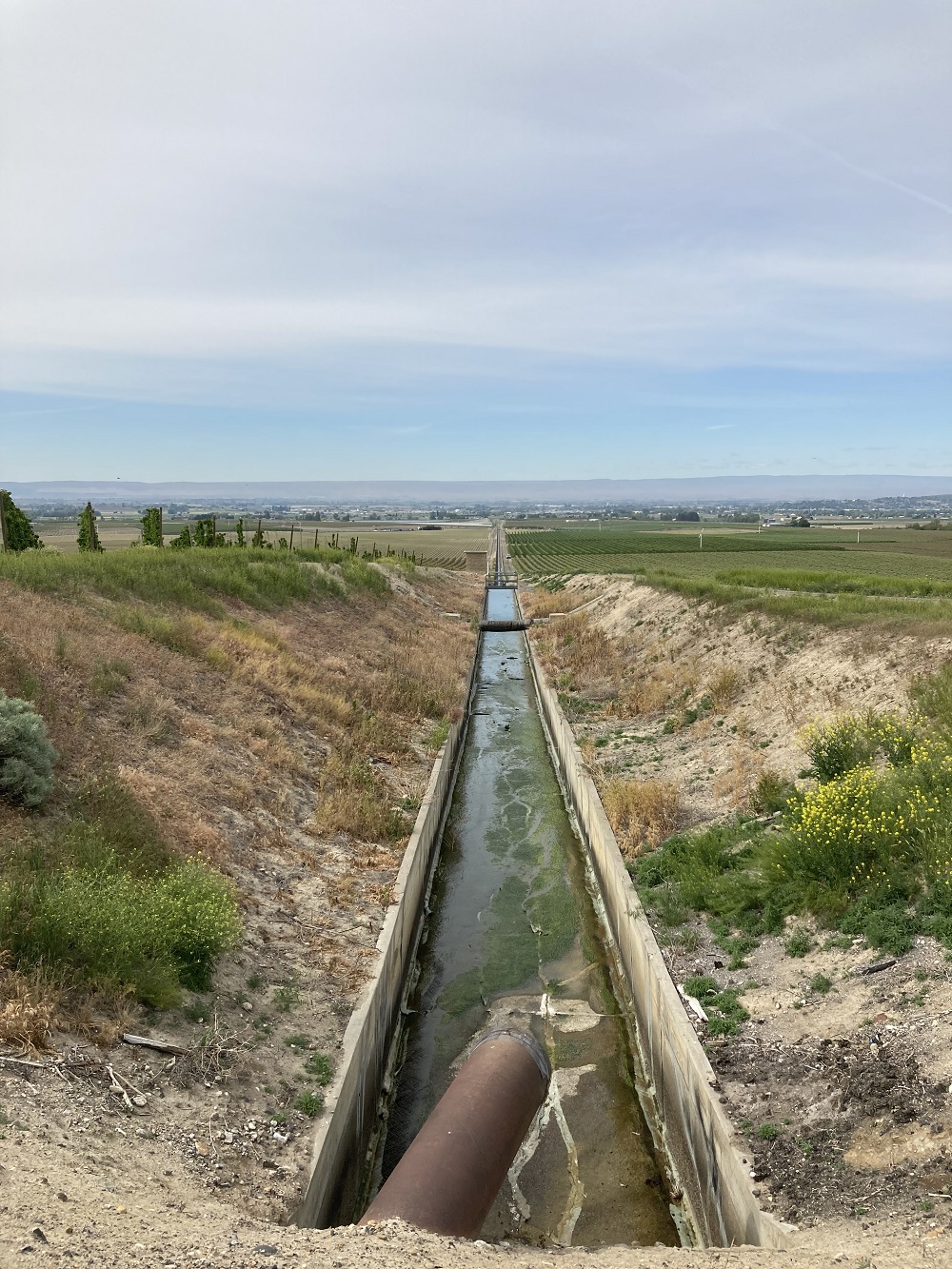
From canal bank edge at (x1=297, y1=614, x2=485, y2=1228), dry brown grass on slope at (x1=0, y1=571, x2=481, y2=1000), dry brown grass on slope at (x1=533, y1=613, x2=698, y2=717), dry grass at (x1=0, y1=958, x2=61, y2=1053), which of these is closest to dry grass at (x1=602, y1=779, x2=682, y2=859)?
canal bank edge at (x1=297, y1=614, x2=485, y2=1228)

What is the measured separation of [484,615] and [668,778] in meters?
37.0

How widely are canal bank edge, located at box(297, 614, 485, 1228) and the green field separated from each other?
12.9 metres

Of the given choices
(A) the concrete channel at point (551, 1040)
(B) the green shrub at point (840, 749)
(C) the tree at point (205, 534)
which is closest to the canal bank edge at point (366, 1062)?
(A) the concrete channel at point (551, 1040)

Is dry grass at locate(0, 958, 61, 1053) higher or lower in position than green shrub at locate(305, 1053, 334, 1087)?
higher

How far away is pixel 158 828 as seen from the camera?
1201cm

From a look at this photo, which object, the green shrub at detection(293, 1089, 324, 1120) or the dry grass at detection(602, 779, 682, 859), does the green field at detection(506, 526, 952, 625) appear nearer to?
the dry grass at detection(602, 779, 682, 859)

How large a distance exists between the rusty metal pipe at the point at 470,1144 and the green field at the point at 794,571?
14.7 metres

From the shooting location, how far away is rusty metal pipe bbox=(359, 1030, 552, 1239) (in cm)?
648

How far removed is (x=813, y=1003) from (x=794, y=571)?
28584 millimetres

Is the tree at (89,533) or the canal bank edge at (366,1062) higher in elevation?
the tree at (89,533)

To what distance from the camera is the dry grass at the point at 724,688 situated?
70.0ft

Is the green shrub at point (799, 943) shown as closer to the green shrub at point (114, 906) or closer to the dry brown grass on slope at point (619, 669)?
the green shrub at point (114, 906)

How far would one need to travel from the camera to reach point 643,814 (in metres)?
15.6

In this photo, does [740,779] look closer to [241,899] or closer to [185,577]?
[241,899]
